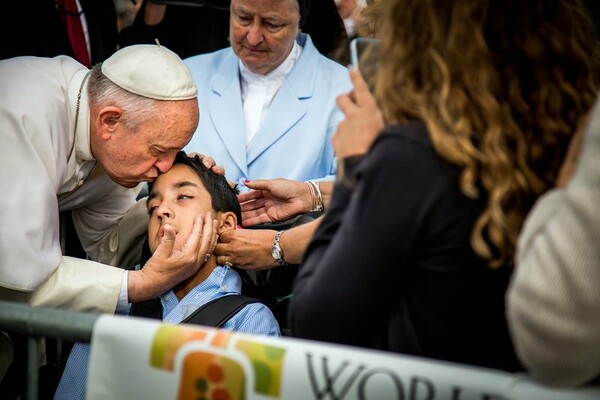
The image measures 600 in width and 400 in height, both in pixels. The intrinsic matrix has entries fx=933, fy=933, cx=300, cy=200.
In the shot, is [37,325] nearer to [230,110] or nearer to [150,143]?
[150,143]

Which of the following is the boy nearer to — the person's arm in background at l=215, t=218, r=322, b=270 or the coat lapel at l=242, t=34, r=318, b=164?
the person's arm in background at l=215, t=218, r=322, b=270

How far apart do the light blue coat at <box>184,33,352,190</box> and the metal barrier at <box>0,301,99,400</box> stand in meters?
1.99

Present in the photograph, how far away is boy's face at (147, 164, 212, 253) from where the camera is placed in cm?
338

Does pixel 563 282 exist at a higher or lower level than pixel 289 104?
higher

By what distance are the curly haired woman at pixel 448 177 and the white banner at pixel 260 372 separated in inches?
4.9

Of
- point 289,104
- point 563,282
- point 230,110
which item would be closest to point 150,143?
point 230,110

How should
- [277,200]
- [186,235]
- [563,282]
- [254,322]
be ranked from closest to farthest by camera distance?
[563,282], [254,322], [186,235], [277,200]

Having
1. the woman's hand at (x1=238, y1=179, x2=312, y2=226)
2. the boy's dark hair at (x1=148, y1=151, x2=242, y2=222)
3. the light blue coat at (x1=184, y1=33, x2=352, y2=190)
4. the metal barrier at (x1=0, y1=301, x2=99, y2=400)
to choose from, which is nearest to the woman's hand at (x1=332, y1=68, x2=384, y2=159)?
the metal barrier at (x1=0, y1=301, x2=99, y2=400)

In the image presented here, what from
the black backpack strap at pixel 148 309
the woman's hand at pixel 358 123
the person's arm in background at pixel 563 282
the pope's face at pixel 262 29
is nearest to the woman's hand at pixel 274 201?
the black backpack strap at pixel 148 309

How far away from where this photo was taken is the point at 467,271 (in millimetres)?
1873

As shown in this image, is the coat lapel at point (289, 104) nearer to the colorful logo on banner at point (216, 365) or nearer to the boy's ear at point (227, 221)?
the boy's ear at point (227, 221)

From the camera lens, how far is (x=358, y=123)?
208cm

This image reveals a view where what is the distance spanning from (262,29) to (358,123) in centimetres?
226

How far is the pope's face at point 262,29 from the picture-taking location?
422 centimetres
